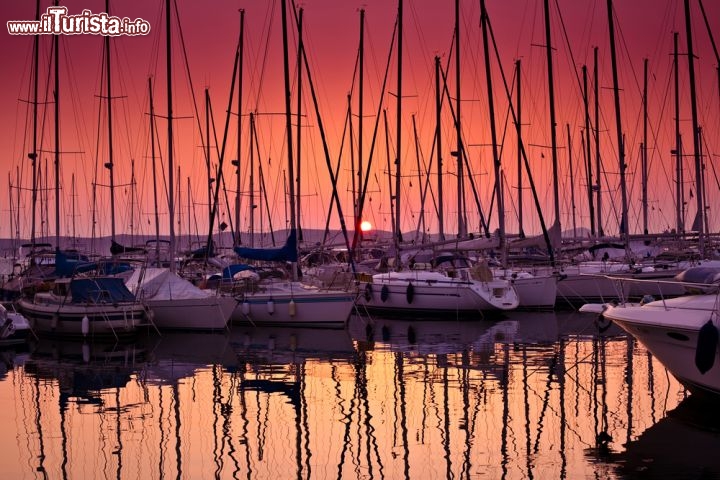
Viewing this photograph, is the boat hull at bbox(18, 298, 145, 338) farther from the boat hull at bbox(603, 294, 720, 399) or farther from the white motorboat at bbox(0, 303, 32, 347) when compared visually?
the boat hull at bbox(603, 294, 720, 399)

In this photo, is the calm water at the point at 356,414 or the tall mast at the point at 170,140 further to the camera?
the tall mast at the point at 170,140

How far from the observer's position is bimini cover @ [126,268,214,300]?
108 feet

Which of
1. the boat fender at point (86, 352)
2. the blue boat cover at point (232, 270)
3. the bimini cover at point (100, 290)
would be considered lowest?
the boat fender at point (86, 352)

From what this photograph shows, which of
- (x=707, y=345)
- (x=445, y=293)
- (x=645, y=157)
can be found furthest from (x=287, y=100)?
(x=645, y=157)

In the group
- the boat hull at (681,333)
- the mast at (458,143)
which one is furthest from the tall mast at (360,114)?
the boat hull at (681,333)

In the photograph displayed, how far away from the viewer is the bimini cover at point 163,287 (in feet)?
108

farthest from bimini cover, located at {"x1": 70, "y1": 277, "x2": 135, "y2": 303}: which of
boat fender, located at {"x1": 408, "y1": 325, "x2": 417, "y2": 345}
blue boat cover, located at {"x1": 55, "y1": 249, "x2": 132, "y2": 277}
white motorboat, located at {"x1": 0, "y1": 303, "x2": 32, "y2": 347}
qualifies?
boat fender, located at {"x1": 408, "y1": 325, "x2": 417, "y2": 345}

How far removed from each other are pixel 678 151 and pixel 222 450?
3969 cm

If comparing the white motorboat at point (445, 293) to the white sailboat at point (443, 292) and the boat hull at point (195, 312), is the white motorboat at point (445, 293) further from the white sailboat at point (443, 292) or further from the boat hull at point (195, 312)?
the boat hull at point (195, 312)

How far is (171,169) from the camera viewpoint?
3716 centimetres

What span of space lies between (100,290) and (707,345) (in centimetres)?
2092

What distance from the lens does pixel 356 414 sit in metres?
16.8

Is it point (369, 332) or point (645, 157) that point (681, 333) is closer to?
point (369, 332)

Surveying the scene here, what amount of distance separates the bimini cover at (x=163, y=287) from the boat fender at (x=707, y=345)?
2031 centimetres
